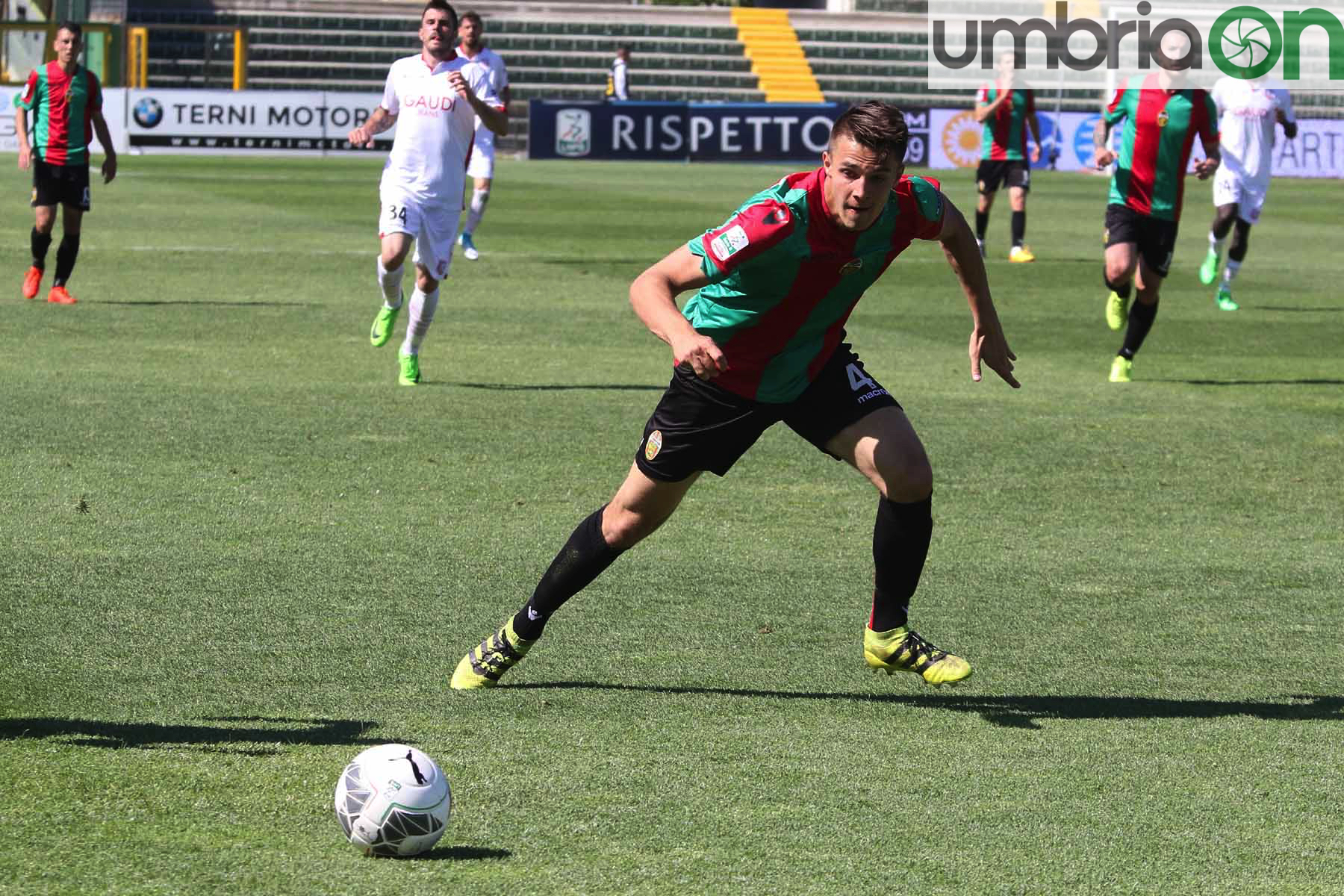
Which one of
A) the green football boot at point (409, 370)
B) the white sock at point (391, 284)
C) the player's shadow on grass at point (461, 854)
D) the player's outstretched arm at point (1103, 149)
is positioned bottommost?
the green football boot at point (409, 370)

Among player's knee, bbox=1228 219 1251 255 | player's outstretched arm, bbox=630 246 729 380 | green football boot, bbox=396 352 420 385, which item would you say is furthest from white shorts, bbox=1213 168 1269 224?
player's outstretched arm, bbox=630 246 729 380

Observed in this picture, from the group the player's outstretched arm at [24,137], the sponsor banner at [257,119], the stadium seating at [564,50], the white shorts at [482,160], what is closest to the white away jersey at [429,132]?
the player's outstretched arm at [24,137]

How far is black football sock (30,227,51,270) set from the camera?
1545 centimetres

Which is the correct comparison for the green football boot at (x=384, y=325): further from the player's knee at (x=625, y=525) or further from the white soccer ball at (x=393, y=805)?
the white soccer ball at (x=393, y=805)

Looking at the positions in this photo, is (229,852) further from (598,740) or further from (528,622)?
(528,622)

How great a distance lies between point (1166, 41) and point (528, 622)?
26.1ft

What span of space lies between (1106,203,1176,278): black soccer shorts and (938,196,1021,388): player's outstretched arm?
6444 mm

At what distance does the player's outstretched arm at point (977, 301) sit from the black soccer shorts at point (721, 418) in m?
0.40

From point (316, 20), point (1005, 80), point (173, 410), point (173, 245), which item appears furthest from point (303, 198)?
point (316, 20)

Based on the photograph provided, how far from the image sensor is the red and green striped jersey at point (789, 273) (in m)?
5.30

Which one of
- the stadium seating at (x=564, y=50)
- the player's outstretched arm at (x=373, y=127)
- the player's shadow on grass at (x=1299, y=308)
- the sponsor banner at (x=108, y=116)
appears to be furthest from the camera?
the stadium seating at (x=564, y=50)

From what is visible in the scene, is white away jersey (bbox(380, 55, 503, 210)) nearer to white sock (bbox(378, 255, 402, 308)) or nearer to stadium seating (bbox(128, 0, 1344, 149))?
white sock (bbox(378, 255, 402, 308))

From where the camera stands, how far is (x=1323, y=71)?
171ft

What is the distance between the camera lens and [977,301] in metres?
5.93
